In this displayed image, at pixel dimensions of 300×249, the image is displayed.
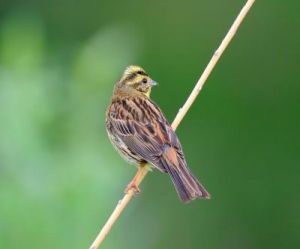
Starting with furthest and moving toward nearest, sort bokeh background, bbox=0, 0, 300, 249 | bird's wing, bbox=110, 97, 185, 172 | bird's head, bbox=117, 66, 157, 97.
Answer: bird's head, bbox=117, 66, 157, 97
bokeh background, bbox=0, 0, 300, 249
bird's wing, bbox=110, 97, 185, 172

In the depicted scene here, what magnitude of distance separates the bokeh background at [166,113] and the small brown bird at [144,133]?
234 mm

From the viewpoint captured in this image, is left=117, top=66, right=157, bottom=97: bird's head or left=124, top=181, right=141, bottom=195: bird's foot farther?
left=117, top=66, right=157, bottom=97: bird's head

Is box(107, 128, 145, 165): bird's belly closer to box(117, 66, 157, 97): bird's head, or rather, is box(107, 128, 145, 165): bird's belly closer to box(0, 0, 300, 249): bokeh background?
Answer: box(0, 0, 300, 249): bokeh background

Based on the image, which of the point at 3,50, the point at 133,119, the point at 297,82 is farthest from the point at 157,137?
the point at 297,82

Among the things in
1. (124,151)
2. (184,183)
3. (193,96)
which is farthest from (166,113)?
(193,96)

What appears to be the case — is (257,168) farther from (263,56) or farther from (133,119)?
(133,119)

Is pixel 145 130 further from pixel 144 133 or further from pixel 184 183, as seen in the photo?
pixel 184 183

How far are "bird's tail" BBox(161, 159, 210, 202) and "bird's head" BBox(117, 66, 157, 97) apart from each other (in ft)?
2.45

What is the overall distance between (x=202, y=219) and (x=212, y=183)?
0.31 metres

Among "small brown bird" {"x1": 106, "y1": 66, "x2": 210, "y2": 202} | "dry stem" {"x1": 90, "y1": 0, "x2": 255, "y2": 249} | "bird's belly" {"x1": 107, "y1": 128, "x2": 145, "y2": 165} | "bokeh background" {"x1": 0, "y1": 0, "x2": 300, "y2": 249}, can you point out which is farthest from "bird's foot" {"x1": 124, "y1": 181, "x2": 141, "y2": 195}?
"bokeh background" {"x1": 0, "y1": 0, "x2": 300, "y2": 249}

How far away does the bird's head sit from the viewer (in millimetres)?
7633

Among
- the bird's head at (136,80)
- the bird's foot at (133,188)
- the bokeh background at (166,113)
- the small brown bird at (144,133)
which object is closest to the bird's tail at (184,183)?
the small brown bird at (144,133)

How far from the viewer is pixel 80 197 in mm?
7449

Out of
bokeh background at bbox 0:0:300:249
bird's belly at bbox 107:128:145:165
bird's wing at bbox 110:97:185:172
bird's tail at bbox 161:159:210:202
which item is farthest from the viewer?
bokeh background at bbox 0:0:300:249
